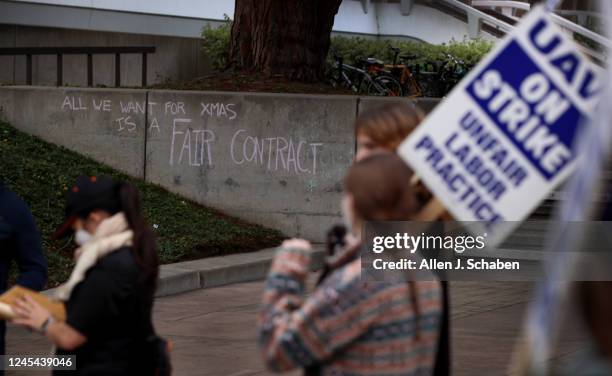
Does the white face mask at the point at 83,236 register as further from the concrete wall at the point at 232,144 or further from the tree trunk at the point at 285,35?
the tree trunk at the point at 285,35

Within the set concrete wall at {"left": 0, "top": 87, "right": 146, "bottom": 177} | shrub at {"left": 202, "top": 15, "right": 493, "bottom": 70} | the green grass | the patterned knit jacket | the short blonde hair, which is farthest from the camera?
shrub at {"left": 202, "top": 15, "right": 493, "bottom": 70}

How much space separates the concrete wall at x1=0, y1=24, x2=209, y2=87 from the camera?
22.1 metres

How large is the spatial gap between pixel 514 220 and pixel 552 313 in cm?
67

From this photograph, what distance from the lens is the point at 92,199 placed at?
198 inches

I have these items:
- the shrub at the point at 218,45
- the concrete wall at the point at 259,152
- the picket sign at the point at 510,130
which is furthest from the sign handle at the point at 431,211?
the shrub at the point at 218,45

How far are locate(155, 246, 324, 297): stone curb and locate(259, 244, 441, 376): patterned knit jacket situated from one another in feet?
26.7

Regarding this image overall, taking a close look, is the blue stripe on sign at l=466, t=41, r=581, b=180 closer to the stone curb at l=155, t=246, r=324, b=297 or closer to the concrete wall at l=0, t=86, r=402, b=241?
the stone curb at l=155, t=246, r=324, b=297

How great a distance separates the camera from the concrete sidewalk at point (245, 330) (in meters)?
9.33

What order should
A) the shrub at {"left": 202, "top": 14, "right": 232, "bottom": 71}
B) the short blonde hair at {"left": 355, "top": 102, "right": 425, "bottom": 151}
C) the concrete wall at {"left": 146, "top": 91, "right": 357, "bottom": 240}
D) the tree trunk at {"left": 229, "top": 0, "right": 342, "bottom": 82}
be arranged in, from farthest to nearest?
the shrub at {"left": 202, "top": 14, "right": 232, "bottom": 71} < the tree trunk at {"left": 229, "top": 0, "right": 342, "bottom": 82} < the concrete wall at {"left": 146, "top": 91, "right": 357, "bottom": 240} < the short blonde hair at {"left": 355, "top": 102, "right": 425, "bottom": 151}

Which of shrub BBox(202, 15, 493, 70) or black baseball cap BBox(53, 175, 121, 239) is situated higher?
black baseball cap BBox(53, 175, 121, 239)

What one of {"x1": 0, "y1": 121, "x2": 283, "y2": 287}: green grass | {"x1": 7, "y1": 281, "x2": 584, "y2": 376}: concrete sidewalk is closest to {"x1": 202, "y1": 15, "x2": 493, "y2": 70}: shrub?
{"x1": 0, "y1": 121, "x2": 283, "y2": 287}: green grass

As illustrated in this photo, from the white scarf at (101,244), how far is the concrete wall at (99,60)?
16.0 m

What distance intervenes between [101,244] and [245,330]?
5.76 metres

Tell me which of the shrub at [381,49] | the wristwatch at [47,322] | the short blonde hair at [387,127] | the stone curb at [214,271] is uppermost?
the short blonde hair at [387,127]
